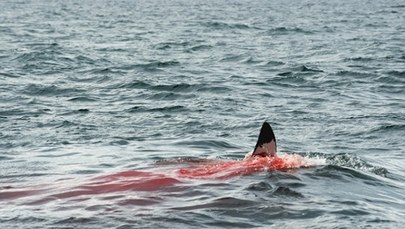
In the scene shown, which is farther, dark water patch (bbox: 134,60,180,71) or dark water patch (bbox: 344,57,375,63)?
dark water patch (bbox: 344,57,375,63)

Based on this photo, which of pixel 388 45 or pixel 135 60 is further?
pixel 388 45

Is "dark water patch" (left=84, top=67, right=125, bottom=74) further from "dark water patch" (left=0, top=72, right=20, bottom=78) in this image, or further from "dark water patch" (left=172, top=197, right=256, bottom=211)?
"dark water patch" (left=172, top=197, right=256, bottom=211)

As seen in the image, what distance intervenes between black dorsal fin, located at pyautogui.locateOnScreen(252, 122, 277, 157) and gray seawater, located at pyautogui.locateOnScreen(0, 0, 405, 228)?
0.60 metres

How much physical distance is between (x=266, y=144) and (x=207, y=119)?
20.3 feet

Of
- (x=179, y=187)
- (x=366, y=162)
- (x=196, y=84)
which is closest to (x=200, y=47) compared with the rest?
(x=196, y=84)

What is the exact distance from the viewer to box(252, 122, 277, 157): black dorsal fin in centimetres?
1344

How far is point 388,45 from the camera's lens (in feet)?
120

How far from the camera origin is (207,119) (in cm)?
1977

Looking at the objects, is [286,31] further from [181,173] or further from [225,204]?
[225,204]

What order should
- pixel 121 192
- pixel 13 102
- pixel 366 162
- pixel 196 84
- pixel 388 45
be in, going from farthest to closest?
pixel 388 45, pixel 196 84, pixel 13 102, pixel 366 162, pixel 121 192

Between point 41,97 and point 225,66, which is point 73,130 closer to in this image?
point 41,97

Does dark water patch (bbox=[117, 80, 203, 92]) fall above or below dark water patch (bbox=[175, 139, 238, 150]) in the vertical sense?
below

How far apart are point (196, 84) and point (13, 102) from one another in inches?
236

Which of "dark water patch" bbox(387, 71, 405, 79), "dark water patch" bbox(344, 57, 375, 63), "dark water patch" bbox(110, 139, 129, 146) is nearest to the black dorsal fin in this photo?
"dark water patch" bbox(110, 139, 129, 146)
